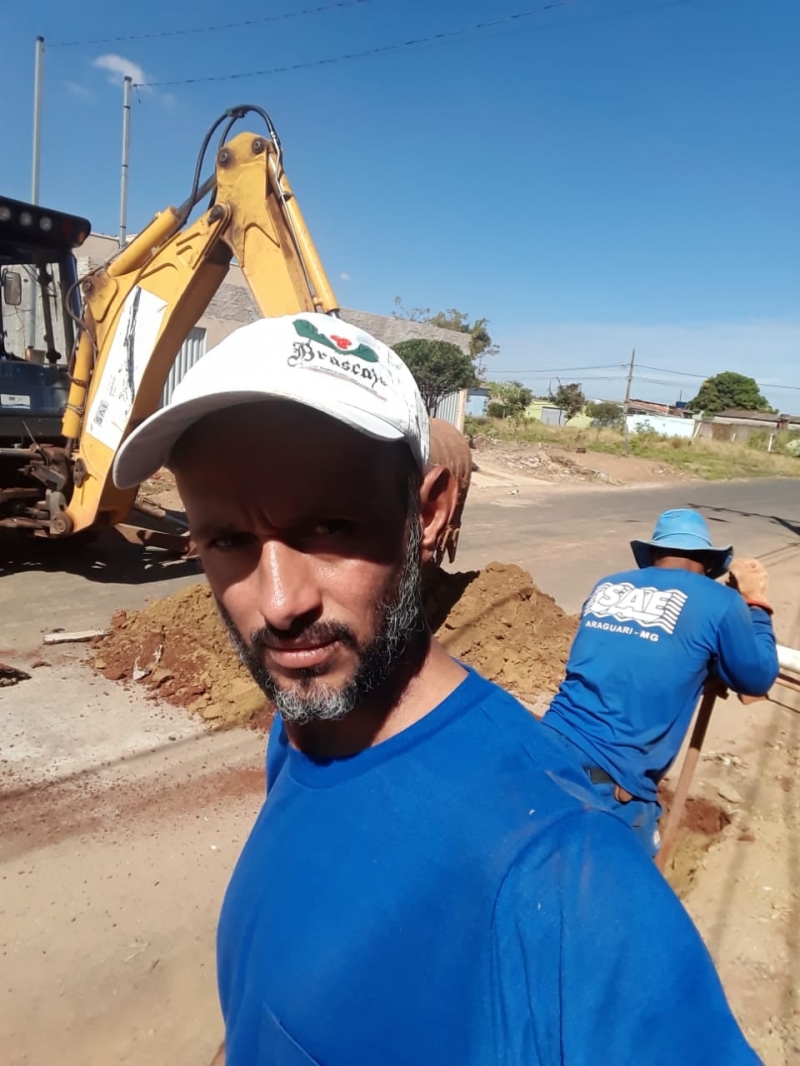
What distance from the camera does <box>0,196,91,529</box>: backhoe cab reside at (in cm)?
763

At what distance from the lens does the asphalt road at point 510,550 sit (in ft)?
23.7

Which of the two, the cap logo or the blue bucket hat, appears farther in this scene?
the blue bucket hat

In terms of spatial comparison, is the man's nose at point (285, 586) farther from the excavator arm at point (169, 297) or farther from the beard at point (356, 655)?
the excavator arm at point (169, 297)

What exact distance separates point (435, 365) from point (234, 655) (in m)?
20.1

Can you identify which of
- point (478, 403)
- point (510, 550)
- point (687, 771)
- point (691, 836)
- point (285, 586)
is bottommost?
point (691, 836)

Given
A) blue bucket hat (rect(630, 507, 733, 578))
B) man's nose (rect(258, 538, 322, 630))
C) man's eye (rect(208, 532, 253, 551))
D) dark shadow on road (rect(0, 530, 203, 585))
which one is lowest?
dark shadow on road (rect(0, 530, 203, 585))

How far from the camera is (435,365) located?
2436cm

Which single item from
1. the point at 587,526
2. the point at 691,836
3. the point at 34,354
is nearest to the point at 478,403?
the point at 587,526

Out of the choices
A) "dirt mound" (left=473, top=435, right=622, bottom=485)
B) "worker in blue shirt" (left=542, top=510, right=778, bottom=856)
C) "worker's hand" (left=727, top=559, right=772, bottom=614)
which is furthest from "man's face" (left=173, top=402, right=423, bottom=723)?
"dirt mound" (left=473, top=435, right=622, bottom=485)

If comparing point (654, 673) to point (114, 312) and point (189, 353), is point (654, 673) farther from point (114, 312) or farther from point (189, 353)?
point (189, 353)

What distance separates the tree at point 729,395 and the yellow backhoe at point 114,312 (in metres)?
84.0

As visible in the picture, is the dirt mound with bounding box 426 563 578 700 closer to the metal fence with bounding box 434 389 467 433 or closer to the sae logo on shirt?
the sae logo on shirt

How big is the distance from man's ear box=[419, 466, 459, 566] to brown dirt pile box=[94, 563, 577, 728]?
13.1ft

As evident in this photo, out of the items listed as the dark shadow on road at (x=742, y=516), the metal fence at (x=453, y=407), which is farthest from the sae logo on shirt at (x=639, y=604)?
the metal fence at (x=453, y=407)
